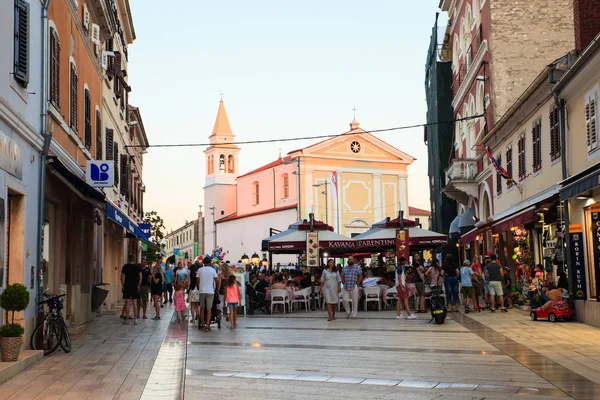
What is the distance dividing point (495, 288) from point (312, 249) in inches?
260

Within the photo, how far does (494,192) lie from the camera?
28.3 metres

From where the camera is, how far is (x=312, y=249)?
26219mm

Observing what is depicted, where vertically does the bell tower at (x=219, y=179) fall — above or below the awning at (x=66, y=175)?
above

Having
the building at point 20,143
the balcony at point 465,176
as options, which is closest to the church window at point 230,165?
the balcony at point 465,176

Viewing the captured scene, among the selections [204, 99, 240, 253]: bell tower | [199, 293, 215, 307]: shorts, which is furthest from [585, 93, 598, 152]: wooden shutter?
[204, 99, 240, 253]: bell tower

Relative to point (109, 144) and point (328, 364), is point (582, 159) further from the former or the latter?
point (109, 144)

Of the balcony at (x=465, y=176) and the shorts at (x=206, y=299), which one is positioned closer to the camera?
the shorts at (x=206, y=299)

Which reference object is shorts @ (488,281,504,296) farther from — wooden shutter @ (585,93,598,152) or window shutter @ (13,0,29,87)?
window shutter @ (13,0,29,87)

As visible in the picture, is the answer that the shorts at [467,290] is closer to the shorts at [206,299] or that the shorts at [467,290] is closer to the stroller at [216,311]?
the stroller at [216,311]

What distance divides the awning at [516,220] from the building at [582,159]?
4.96ft

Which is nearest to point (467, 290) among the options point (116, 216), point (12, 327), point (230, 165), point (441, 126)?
point (116, 216)

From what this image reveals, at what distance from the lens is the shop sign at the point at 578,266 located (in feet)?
57.0

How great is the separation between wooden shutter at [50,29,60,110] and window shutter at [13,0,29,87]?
2.30 meters

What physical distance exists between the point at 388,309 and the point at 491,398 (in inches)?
677
